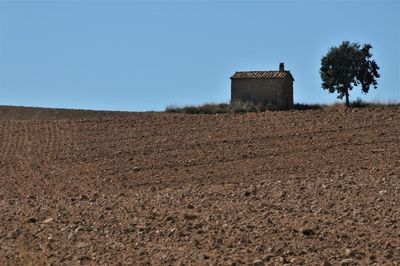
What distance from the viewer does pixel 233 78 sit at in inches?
2343

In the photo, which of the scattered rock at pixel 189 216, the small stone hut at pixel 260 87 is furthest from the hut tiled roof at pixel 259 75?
the scattered rock at pixel 189 216

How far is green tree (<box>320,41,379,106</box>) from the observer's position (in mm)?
65812

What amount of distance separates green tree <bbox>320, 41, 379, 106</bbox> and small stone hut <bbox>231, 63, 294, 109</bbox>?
318 inches

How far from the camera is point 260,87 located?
59094mm

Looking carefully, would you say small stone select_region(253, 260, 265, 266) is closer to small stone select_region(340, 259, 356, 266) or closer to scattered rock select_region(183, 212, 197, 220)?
small stone select_region(340, 259, 356, 266)

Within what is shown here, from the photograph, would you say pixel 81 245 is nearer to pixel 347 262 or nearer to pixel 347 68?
pixel 347 262

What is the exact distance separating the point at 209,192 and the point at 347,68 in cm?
5132

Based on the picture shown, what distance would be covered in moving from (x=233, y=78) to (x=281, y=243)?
4854 centimetres

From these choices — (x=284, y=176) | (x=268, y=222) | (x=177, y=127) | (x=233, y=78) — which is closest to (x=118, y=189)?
(x=284, y=176)

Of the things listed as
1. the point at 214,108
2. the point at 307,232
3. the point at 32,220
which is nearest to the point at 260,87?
the point at 214,108

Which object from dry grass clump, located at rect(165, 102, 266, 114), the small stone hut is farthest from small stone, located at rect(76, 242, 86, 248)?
the small stone hut

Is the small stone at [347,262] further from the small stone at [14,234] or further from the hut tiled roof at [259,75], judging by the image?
the hut tiled roof at [259,75]

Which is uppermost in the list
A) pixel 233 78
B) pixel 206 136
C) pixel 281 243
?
pixel 233 78

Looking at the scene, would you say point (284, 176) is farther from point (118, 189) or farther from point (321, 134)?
point (321, 134)
